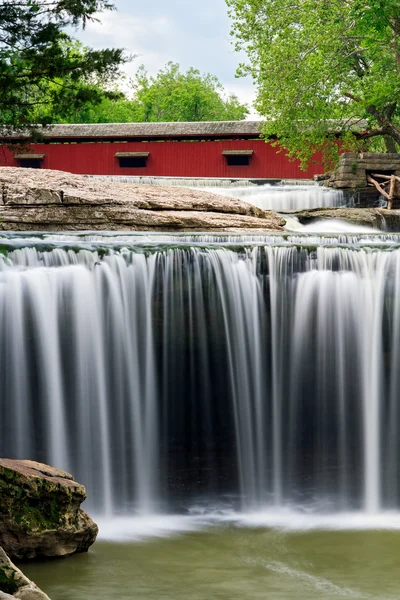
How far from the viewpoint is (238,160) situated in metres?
33.3

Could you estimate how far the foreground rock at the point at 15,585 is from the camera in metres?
5.25

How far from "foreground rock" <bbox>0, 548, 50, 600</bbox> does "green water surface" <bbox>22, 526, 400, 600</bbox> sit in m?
0.65

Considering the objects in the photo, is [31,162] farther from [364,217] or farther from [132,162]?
[364,217]

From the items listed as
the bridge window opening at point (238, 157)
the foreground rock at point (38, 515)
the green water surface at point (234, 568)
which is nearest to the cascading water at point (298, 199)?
Result: the bridge window opening at point (238, 157)

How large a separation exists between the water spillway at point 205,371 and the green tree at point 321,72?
13912 mm

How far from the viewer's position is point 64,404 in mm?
8828

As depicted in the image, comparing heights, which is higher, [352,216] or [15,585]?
A: [352,216]

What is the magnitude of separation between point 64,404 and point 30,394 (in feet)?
1.27

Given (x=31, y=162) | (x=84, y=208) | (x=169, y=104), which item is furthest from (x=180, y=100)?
(x=84, y=208)

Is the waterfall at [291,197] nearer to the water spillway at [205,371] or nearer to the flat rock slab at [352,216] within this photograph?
the flat rock slab at [352,216]

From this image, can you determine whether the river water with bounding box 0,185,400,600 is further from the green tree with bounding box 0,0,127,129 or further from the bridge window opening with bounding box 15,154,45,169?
the bridge window opening with bounding box 15,154,45,169

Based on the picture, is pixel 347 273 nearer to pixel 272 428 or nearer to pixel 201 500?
pixel 272 428

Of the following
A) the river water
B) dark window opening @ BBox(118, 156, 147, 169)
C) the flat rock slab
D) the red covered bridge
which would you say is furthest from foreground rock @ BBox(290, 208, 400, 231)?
dark window opening @ BBox(118, 156, 147, 169)

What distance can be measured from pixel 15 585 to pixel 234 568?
2.21 m
